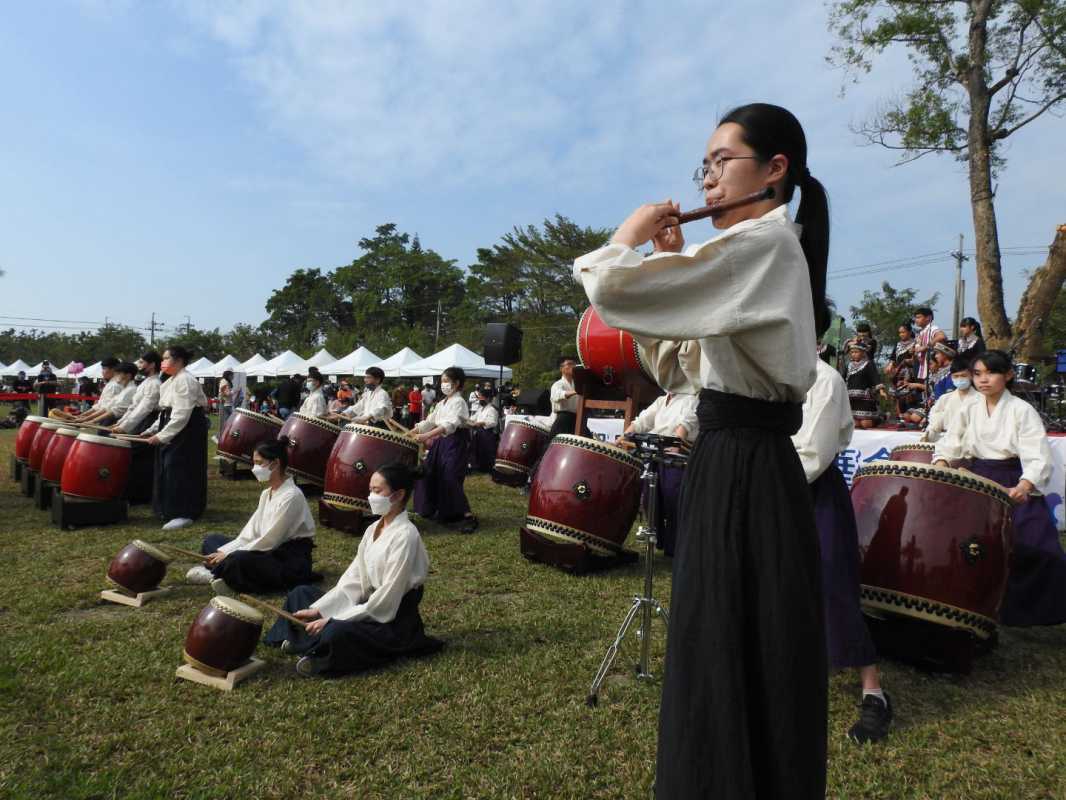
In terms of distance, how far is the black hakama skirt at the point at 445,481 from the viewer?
21.3 ft

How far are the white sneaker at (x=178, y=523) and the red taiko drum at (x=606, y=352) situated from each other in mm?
3959

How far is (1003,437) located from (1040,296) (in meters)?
8.02

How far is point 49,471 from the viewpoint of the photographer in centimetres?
671

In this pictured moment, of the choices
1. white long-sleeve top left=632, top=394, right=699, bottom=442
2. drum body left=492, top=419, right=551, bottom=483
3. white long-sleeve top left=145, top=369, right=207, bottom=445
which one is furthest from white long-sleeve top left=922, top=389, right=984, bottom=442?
white long-sleeve top left=145, top=369, right=207, bottom=445

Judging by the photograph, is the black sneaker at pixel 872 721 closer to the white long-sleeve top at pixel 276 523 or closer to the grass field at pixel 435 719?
the grass field at pixel 435 719

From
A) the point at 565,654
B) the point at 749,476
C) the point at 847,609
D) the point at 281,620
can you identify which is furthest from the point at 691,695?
the point at 281,620

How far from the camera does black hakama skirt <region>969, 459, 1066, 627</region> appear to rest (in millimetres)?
3607

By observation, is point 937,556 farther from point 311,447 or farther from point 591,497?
point 311,447

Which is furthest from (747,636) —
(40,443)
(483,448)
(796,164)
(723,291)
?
(483,448)

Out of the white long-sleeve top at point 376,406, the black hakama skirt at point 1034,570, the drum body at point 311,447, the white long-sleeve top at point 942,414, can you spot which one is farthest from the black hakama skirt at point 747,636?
the white long-sleeve top at point 376,406

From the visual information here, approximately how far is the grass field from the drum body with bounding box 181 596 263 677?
0.12 metres

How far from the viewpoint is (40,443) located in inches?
289

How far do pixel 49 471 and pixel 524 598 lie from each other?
5.15m

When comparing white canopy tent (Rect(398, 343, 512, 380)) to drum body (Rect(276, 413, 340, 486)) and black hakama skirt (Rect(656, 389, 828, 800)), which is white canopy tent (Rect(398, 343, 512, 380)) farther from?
black hakama skirt (Rect(656, 389, 828, 800))
